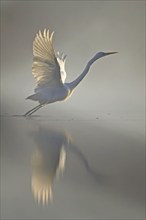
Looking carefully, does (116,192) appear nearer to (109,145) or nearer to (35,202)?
(35,202)

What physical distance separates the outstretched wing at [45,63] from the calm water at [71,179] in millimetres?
1059

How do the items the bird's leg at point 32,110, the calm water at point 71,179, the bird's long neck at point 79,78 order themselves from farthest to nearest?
the bird's leg at point 32,110 < the bird's long neck at point 79,78 < the calm water at point 71,179

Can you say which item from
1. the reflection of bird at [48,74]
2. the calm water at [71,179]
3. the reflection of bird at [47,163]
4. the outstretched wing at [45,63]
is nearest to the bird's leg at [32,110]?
the reflection of bird at [48,74]

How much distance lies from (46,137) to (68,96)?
3.61 feet

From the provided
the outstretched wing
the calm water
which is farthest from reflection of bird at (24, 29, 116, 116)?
the calm water

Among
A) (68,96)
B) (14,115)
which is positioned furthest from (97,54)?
(14,115)

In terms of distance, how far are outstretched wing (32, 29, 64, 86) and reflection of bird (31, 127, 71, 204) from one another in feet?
2.90

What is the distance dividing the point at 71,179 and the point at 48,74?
6.06 ft

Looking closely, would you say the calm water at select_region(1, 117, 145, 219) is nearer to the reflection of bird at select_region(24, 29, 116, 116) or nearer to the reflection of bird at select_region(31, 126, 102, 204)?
the reflection of bird at select_region(31, 126, 102, 204)

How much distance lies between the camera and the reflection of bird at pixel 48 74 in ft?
8.34

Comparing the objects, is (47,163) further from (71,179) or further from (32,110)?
(32,110)

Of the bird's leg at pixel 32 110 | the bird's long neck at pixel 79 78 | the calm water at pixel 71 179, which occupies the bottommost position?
the calm water at pixel 71 179

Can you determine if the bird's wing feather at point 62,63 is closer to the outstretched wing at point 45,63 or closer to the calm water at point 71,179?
the outstretched wing at point 45,63

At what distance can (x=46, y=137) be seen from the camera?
1.69 m
